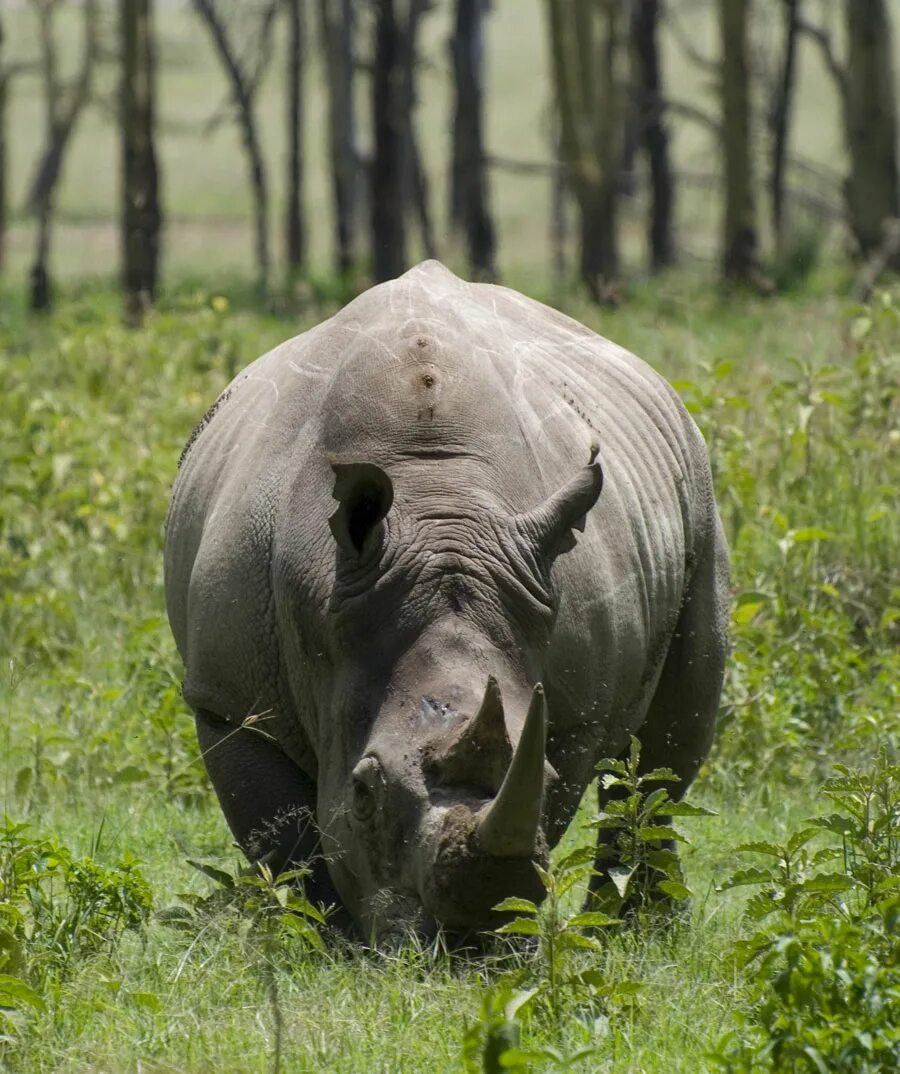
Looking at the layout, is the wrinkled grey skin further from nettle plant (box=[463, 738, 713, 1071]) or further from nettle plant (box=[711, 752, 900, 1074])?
nettle plant (box=[711, 752, 900, 1074])

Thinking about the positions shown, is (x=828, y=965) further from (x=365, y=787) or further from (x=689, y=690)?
(x=689, y=690)

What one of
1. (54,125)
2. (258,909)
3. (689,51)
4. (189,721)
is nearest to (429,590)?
(258,909)

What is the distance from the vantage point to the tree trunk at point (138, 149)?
16.4 m

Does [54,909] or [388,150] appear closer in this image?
[54,909]

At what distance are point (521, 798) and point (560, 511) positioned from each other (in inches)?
36.8

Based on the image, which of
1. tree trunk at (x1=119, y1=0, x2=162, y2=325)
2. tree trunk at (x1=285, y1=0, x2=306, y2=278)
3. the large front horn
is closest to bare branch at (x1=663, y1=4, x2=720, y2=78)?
tree trunk at (x1=285, y1=0, x2=306, y2=278)

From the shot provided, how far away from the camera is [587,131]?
17359mm

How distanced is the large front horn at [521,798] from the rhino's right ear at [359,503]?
2.52 ft

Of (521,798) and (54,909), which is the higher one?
(521,798)

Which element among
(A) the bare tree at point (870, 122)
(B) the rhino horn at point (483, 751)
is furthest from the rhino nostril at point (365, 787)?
(A) the bare tree at point (870, 122)

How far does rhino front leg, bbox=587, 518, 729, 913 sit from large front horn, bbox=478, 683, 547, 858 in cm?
192

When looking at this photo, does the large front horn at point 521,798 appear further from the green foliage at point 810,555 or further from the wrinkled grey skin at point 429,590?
the green foliage at point 810,555

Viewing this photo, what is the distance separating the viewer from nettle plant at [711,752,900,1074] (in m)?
3.49

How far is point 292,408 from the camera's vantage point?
5.05m
